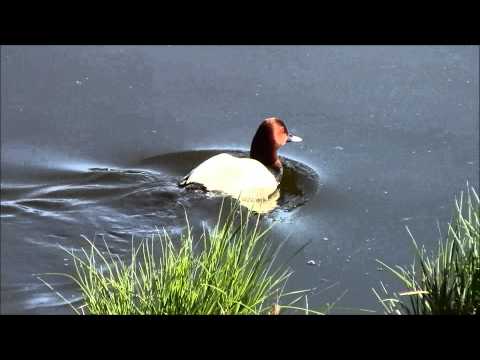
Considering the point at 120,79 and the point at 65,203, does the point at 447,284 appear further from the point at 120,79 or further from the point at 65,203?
the point at 120,79

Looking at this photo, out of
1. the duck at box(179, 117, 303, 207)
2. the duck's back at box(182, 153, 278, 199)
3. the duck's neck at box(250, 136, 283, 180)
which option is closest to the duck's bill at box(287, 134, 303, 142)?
the duck at box(179, 117, 303, 207)

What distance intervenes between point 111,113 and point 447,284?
4.07m

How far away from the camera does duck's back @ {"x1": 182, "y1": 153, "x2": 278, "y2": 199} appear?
592 cm

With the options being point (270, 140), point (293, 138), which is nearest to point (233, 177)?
point (270, 140)

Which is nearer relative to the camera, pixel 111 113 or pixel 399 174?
pixel 399 174

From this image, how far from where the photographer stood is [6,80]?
693 cm

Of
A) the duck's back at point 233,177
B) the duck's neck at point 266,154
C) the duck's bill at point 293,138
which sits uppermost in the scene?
the duck's bill at point 293,138

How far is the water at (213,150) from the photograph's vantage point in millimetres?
5133

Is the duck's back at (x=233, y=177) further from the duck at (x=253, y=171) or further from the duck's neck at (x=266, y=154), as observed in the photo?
the duck's neck at (x=266, y=154)

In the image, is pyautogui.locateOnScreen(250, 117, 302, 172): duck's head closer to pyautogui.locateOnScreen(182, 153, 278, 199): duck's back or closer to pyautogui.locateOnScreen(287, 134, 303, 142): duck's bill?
pyautogui.locateOnScreen(287, 134, 303, 142): duck's bill

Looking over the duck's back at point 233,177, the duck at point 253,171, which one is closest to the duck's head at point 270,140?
the duck at point 253,171

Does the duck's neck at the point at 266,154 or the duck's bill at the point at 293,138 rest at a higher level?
the duck's bill at the point at 293,138
